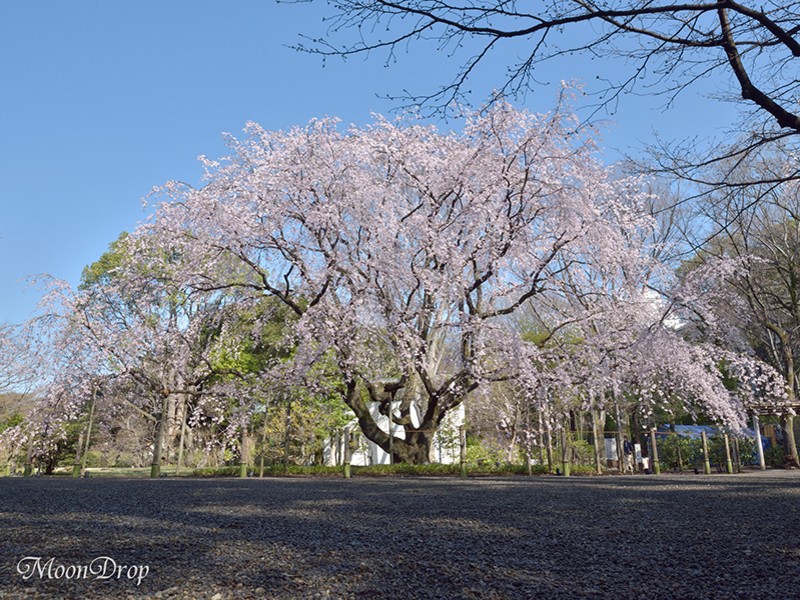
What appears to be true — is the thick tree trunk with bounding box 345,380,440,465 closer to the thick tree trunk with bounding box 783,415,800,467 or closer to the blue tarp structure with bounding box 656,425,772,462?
the blue tarp structure with bounding box 656,425,772,462

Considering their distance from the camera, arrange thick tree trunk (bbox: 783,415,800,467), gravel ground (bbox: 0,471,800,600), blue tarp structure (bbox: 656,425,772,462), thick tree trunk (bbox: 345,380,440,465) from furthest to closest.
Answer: blue tarp structure (bbox: 656,425,772,462) < thick tree trunk (bbox: 783,415,800,467) < thick tree trunk (bbox: 345,380,440,465) < gravel ground (bbox: 0,471,800,600)

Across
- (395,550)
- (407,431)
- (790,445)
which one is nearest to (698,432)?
(790,445)

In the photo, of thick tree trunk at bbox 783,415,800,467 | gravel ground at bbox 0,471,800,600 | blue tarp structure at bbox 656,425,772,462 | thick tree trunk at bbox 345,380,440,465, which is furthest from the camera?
blue tarp structure at bbox 656,425,772,462

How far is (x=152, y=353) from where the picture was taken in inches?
651

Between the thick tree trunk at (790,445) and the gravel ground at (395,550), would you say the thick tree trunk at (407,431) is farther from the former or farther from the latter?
the thick tree trunk at (790,445)

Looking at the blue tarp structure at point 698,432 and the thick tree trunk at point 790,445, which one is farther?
the blue tarp structure at point 698,432

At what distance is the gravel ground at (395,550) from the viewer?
2.73 metres

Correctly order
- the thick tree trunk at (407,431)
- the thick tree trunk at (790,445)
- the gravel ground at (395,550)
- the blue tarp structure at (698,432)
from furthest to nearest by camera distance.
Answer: the blue tarp structure at (698,432) < the thick tree trunk at (790,445) < the thick tree trunk at (407,431) < the gravel ground at (395,550)

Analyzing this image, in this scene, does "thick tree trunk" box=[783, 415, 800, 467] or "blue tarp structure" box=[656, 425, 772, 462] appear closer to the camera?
"thick tree trunk" box=[783, 415, 800, 467]

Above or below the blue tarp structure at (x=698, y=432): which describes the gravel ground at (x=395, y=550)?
below

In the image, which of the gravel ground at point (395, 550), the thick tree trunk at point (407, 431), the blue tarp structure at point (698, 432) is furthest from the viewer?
the blue tarp structure at point (698, 432)

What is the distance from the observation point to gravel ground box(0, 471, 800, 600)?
2.73 meters

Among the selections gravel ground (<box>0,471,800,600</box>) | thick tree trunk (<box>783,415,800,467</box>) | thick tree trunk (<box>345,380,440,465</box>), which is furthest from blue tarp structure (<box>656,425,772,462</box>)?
gravel ground (<box>0,471,800,600</box>)

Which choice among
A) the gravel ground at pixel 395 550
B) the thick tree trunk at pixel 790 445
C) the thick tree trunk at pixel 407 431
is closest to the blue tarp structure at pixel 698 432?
the thick tree trunk at pixel 790 445
